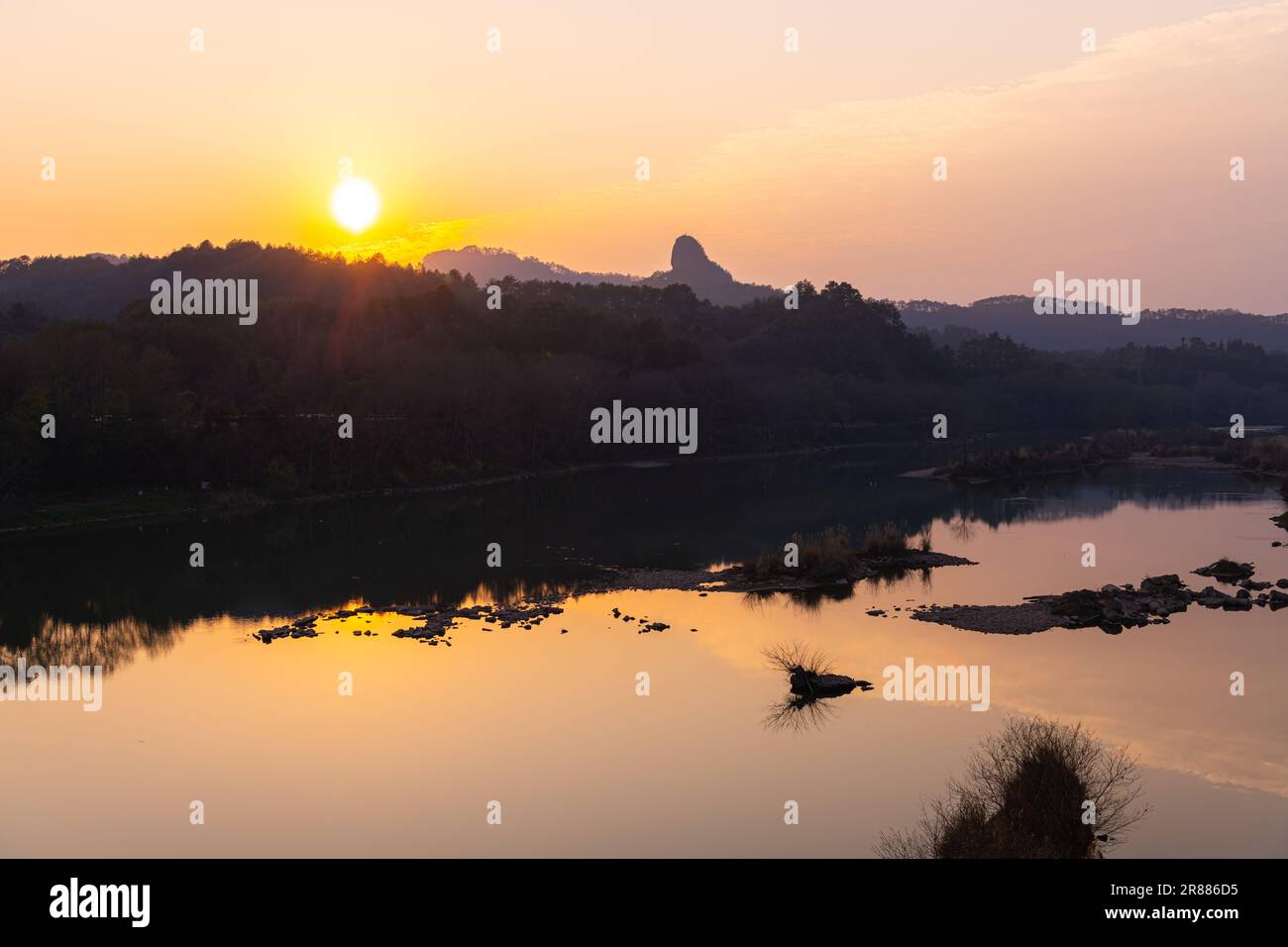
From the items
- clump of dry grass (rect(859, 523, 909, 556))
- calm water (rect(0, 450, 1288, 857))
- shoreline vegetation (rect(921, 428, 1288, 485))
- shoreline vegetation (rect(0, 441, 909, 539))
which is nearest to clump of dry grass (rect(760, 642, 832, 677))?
calm water (rect(0, 450, 1288, 857))

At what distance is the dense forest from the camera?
5071 centimetres

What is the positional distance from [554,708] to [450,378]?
5266cm

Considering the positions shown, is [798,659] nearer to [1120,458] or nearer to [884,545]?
[884,545]

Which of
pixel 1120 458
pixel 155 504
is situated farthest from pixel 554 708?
pixel 1120 458

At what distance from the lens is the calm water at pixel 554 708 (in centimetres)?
1488

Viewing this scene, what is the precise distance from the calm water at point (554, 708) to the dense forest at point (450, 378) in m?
11.2

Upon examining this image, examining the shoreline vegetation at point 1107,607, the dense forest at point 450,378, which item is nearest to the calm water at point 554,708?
the shoreline vegetation at point 1107,607

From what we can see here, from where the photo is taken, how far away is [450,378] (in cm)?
7100

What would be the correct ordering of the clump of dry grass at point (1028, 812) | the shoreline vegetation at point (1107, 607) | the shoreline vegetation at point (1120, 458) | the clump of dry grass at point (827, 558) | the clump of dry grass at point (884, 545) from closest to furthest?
the clump of dry grass at point (1028, 812) < the shoreline vegetation at point (1107, 607) < the clump of dry grass at point (827, 558) < the clump of dry grass at point (884, 545) < the shoreline vegetation at point (1120, 458)

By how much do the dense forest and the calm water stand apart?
11178mm

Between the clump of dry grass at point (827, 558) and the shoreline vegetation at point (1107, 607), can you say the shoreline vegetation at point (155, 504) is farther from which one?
the shoreline vegetation at point (1107, 607)

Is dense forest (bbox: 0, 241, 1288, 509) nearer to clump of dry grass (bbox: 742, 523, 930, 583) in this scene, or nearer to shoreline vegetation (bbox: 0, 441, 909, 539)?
shoreline vegetation (bbox: 0, 441, 909, 539)

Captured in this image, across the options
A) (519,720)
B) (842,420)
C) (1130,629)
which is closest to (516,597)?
(519,720)
